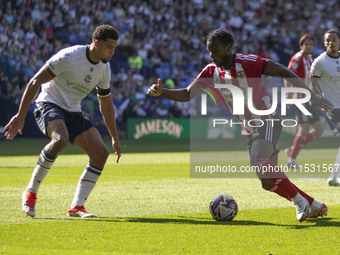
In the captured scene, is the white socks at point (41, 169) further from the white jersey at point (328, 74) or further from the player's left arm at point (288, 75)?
the white jersey at point (328, 74)

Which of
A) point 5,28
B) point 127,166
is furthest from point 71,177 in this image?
point 5,28

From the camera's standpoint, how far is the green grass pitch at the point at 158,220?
5.52 metres

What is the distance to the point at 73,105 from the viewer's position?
756 cm

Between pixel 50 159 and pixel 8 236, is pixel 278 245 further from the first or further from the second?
pixel 50 159

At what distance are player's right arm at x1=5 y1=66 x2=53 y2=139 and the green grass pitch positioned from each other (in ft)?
3.07

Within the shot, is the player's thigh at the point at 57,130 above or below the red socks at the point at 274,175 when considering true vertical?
above

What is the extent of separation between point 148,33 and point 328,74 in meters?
16.5

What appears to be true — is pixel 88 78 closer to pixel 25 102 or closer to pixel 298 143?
pixel 25 102

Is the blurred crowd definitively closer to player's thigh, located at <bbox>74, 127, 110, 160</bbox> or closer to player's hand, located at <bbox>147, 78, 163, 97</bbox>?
player's thigh, located at <bbox>74, 127, 110, 160</bbox>

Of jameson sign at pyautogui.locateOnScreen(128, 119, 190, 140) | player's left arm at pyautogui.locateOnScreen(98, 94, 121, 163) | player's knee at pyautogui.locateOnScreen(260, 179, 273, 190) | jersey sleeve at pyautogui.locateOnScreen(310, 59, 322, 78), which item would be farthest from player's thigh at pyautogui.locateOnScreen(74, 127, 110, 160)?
jameson sign at pyautogui.locateOnScreen(128, 119, 190, 140)

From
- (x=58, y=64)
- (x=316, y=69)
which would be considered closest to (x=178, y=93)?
(x=58, y=64)

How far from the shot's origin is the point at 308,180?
11.7 metres

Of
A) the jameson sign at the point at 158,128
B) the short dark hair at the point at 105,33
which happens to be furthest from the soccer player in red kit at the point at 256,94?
→ the jameson sign at the point at 158,128

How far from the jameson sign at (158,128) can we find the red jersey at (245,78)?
16392mm
